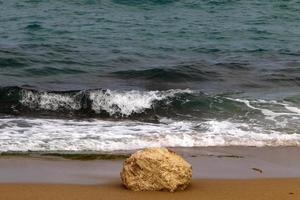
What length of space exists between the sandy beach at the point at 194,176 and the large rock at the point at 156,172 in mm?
83

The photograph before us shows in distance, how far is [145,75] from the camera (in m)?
13.8

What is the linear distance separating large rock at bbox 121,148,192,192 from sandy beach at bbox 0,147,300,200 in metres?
0.08

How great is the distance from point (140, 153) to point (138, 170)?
16 cm

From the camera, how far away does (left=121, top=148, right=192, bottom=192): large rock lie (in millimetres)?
5359

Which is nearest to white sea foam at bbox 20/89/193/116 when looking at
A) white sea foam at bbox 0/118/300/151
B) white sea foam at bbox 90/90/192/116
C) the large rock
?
white sea foam at bbox 90/90/192/116

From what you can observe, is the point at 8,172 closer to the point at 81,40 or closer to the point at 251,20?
the point at 81,40

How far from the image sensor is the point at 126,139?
26.1 feet

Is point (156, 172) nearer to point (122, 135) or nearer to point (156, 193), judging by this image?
point (156, 193)

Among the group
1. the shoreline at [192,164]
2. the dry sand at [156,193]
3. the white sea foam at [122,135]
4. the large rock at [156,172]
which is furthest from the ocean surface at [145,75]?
the large rock at [156,172]

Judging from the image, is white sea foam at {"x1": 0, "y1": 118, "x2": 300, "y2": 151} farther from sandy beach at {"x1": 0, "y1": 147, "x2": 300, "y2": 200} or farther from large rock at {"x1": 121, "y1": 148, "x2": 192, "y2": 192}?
large rock at {"x1": 121, "y1": 148, "x2": 192, "y2": 192}

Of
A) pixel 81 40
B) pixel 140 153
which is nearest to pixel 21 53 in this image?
pixel 81 40

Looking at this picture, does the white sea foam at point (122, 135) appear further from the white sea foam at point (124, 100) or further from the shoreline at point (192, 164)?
the white sea foam at point (124, 100)

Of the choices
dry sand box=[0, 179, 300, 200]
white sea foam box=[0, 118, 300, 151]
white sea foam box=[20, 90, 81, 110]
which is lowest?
dry sand box=[0, 179, 300, 200]

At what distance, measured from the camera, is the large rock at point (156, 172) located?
17.6 ft
